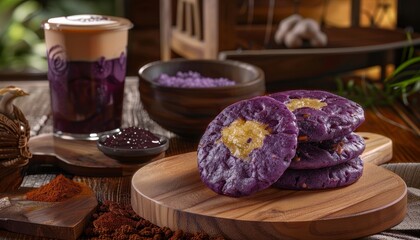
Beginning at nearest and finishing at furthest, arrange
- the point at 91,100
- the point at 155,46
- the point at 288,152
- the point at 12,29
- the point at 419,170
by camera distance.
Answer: the point at 288,152, the point at 419,170, the point at 91,100, the point at 155,46, the point at 12,29

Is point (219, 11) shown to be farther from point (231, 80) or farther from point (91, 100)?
point (91, 100)

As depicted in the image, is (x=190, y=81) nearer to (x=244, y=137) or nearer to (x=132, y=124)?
(x=132, y=124)

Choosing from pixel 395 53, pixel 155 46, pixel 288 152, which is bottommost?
pixel 155 46

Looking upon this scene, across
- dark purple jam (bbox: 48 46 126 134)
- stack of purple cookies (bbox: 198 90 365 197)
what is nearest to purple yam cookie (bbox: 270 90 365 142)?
stack of purple cookies (bbox: 198 90 365 197)

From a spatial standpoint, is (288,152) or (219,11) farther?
(219,11)

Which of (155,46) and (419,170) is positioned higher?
(419,170)

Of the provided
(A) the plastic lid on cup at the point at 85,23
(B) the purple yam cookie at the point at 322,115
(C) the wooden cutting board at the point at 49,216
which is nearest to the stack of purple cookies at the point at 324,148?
(B) the purple yam cookie at the point at 322,115

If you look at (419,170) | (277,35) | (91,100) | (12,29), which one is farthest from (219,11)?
(12,29)

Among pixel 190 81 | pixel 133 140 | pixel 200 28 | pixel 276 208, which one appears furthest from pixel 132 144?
pixel 200 28
